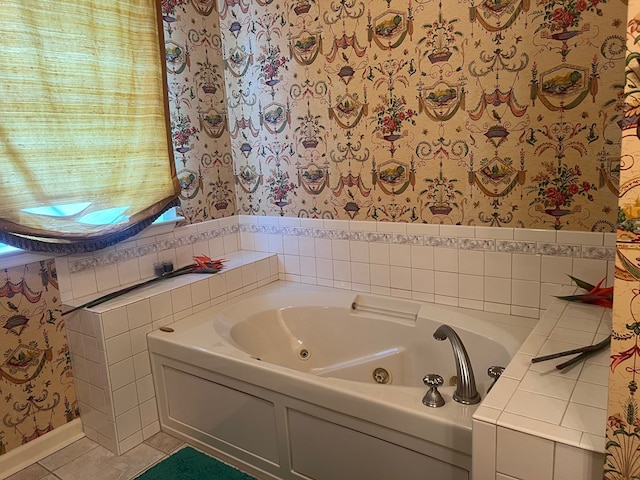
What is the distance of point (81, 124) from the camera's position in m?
2.20

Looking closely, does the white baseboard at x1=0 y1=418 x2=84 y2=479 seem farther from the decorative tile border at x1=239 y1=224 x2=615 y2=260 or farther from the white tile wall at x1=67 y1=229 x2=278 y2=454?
the decorative tile border at x1=239 y1=224 x2=615 y2=260

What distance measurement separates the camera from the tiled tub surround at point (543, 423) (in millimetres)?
1079

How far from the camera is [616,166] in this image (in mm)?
1936

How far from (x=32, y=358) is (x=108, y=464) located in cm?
59

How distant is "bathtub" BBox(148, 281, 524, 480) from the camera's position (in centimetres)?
161

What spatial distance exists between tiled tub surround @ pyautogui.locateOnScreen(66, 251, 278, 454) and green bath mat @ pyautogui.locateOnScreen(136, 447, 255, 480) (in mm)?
246

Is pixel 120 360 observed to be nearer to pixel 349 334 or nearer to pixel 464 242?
pixel 349 334

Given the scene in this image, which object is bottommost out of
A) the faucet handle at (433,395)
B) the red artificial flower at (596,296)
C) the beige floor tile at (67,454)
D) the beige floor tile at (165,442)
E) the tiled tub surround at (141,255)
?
the beige floor tile at (165,442)

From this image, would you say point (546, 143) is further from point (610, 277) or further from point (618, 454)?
point (618, 454)

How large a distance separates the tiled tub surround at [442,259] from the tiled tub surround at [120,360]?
75cm

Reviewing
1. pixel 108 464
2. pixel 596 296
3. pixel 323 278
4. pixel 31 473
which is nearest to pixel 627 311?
pixel 596 296

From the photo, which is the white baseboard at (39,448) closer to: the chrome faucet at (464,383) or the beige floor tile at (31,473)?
the beige floor tile at (31,473)

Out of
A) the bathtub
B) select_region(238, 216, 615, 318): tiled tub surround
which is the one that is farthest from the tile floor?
select_region(238, 216, 615, 318): tiled tub surround

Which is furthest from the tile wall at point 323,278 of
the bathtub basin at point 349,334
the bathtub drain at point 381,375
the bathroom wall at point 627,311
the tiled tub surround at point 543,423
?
the bathroom wall at point 627,311
